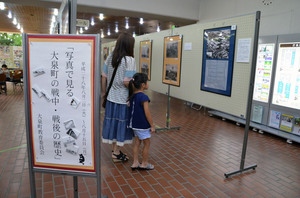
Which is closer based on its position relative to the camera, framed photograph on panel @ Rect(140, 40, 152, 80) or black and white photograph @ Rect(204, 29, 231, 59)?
black and white photograph @ Rect(204, 29, 231, 59)

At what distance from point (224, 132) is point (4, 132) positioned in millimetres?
4861

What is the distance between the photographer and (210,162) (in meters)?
3.64

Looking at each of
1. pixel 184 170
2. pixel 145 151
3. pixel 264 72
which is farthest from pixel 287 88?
pixel 145 151

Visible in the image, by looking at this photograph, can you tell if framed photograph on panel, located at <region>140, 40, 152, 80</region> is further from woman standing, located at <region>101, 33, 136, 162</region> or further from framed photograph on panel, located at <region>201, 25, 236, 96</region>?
woman standing, located at <region>101, 33, 136, 162</region>

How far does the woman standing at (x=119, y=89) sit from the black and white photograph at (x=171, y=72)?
1.78m

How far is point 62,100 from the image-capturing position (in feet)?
5.28

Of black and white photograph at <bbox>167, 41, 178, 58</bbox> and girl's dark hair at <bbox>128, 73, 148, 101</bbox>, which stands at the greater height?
black and white photograph at <bbox>167, 41, 178, 58</bbox>

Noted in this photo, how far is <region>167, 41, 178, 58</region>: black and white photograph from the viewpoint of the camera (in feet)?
15.3

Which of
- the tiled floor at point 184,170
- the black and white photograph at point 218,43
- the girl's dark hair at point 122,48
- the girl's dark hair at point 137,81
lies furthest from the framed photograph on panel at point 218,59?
the girl's dark hair at point 122,48

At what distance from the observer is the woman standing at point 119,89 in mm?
3053

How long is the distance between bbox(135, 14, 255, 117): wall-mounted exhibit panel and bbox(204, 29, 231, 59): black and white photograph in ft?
0.32

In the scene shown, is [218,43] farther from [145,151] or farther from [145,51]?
[145,51]

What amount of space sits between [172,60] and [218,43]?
140 centimetres

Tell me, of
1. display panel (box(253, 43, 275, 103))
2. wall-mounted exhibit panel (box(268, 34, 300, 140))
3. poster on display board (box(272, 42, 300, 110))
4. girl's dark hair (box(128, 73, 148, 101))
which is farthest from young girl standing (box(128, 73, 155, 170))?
display panel (box(253, 43, 275, 103))
